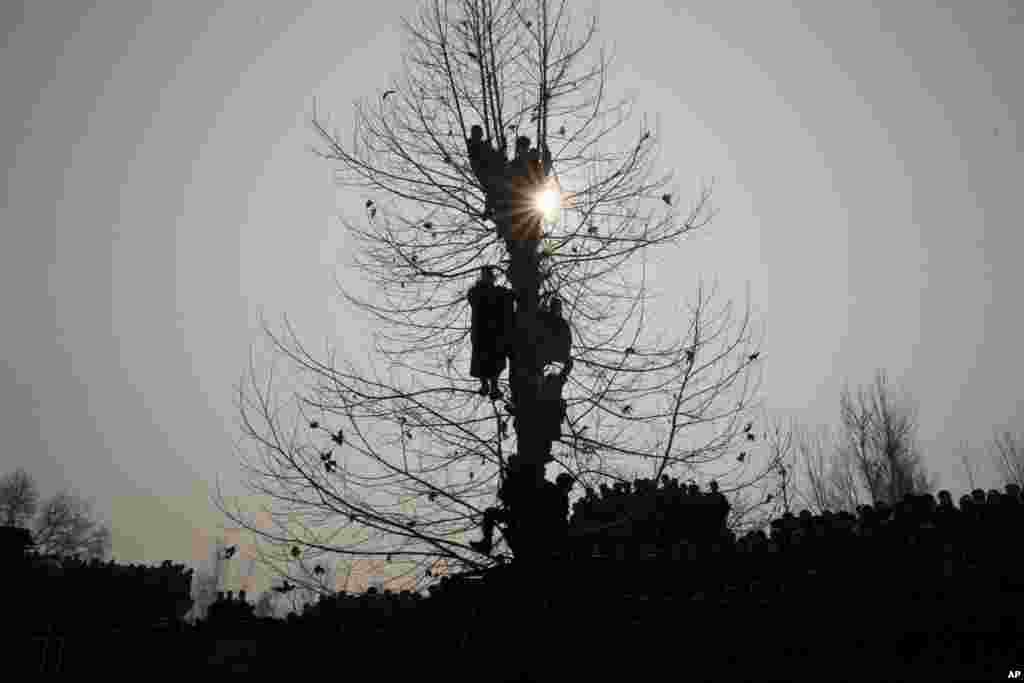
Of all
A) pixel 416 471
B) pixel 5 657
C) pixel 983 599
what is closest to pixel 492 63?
pixel 416 471

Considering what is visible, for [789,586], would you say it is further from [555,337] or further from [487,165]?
[487,165]

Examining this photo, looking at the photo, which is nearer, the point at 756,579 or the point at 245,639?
the point at 756,579

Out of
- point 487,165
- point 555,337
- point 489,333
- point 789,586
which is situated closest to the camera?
point 789,586

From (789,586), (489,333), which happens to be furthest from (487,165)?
(789,586)

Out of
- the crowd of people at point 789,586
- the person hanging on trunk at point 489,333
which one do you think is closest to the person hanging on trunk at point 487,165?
the person hanging on trunk at point 489,333

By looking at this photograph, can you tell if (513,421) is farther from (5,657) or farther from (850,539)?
(5,657)

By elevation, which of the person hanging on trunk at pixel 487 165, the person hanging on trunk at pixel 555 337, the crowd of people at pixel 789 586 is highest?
the person hanging on trunk at pixel 487 165

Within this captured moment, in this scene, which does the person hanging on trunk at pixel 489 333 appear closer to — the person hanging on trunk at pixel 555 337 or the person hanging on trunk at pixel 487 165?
the person hanging on trunk at pixel 555 337

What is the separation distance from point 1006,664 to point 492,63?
741 cm

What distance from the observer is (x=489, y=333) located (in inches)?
240

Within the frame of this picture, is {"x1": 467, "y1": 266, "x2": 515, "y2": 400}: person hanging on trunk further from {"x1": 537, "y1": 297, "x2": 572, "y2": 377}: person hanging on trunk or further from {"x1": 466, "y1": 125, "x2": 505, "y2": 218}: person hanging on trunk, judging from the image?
{"x1": 466, "y1": 125, "x2": 505, "y2": 218}: person hanging on trunk

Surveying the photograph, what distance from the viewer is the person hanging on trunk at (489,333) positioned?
6102 mm

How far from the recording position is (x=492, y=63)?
7254 mm

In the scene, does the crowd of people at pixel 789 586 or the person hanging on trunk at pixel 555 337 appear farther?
the person hanging on trunk at pixel 555 337
